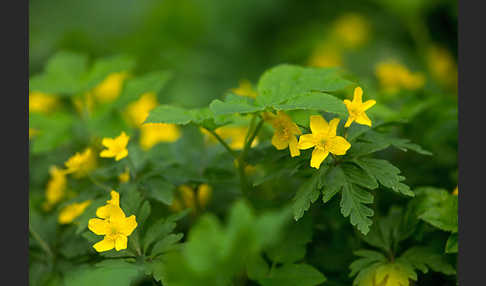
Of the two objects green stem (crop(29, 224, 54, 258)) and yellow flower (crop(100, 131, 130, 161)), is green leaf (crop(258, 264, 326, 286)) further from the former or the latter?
green stem (crop(29, 224, 54, 258))

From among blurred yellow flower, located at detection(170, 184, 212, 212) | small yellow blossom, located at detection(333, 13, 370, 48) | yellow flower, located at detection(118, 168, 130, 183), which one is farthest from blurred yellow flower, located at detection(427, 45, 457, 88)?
yellow flower, located at detection(118, 168, 130, 183)

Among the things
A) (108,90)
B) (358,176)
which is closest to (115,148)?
(358,176)

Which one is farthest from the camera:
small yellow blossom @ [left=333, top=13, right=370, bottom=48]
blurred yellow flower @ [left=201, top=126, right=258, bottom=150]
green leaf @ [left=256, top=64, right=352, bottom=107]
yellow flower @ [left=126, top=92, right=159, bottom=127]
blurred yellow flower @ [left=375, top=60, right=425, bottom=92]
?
small yellow blossom @ [left=333, top=13, right=370, bottom=48]

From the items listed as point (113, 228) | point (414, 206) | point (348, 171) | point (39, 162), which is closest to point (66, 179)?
point (39, 162)

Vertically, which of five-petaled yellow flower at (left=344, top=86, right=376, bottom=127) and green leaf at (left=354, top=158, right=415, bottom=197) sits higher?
five-petaled yellow flower at (left=344, top=86, right=376, bottom=127)

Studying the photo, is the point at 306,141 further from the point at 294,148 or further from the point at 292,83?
the point at 292,83

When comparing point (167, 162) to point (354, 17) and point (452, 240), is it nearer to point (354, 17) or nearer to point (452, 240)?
point (452, 240)
